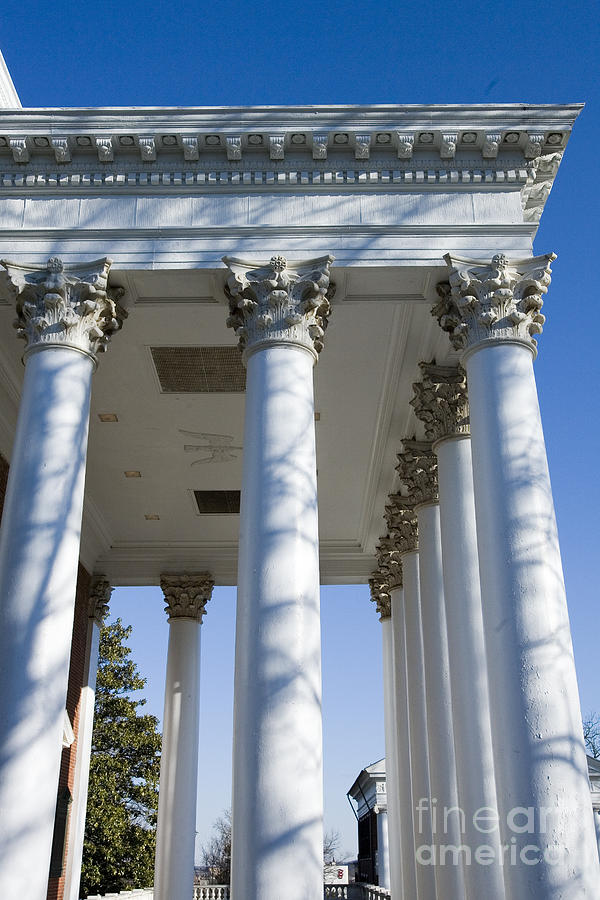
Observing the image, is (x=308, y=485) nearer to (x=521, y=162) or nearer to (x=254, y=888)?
(x=254, y=888)

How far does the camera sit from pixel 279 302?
45.6 ft

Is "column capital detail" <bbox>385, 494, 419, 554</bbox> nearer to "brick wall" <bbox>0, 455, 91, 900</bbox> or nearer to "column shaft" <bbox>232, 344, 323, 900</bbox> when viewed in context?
"column shaft" <bbox>232, 344, 323, 900</bbox>

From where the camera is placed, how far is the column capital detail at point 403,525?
2139 cm

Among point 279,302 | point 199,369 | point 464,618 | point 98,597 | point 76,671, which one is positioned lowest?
point 464,618

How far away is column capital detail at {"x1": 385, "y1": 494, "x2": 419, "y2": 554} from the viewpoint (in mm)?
21391

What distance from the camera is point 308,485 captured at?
12.8 metres

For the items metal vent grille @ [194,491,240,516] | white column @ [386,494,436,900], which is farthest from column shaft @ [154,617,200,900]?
white column @ [386,494,436,900]

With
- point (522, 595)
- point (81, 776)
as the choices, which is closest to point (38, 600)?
point (522, 595)

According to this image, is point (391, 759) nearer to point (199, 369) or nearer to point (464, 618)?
point (464, 618)

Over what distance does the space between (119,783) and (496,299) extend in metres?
41.6

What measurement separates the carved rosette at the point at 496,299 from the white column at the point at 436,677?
5.26 m

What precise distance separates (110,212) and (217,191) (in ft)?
6.18

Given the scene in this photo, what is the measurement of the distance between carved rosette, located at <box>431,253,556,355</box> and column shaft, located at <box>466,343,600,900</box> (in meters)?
0.31

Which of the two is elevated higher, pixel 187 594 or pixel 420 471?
pixel 187 594
